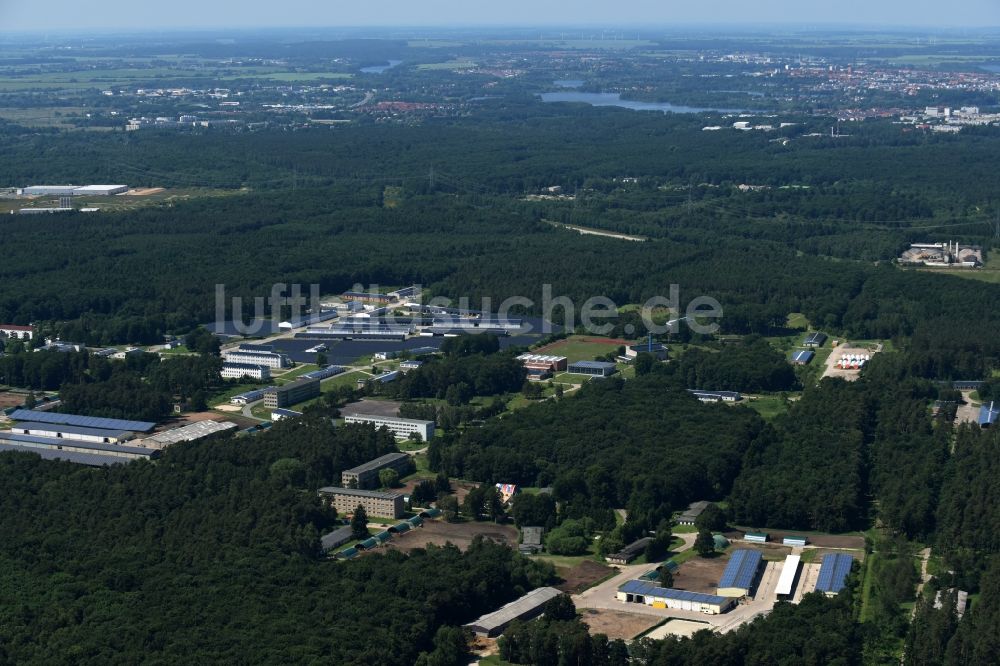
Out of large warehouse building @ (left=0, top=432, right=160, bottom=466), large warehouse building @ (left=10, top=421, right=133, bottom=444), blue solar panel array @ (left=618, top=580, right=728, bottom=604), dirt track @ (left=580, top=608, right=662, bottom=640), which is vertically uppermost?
blue solar panel array @ (left=618, top=580, right=728, bottom=604)

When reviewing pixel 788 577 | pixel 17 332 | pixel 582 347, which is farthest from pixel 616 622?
pixel 17 332

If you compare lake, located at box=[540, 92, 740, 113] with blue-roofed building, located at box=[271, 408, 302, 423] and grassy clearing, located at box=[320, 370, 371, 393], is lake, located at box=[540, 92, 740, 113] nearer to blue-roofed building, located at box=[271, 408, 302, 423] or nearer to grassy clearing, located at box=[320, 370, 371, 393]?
grassy clearing, located at box=[320, 370, 371, 393]

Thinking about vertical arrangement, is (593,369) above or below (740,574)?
below

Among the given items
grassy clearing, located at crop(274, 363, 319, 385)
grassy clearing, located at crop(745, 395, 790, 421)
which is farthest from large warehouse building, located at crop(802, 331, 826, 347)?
grassy clearing, located at crop(274, 363, 319, 385)

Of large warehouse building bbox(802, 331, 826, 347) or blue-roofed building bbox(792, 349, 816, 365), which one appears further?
large warehouse building bbox(802, 331, 826, 347)

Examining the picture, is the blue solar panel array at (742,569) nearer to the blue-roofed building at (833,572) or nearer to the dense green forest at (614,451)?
the blue-roofed building at (833,572)

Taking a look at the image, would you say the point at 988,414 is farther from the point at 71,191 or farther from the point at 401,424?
the point at 71,191

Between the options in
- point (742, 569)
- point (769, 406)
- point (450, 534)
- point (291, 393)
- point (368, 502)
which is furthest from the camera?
point (291, 393)

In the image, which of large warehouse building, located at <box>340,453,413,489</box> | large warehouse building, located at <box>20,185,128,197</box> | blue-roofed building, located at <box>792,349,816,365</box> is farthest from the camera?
large warehouse building, located at <box>20,185,128,197</box>
